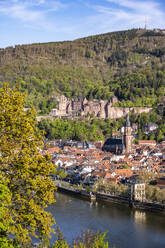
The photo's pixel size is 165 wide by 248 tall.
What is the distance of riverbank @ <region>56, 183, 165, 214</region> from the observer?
22959mm

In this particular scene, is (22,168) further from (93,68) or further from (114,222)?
(93,68)

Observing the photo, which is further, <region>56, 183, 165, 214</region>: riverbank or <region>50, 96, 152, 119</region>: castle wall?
<region>50, 96, 152, 119</region>: castle wall

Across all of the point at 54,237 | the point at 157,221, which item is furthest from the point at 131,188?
the point at 54,237

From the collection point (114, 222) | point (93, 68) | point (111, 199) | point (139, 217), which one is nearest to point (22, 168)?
point (114, 222)

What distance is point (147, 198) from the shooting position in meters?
24.7

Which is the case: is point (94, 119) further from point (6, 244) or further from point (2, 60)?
point (6, 244)

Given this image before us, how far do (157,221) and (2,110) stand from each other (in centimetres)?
1568

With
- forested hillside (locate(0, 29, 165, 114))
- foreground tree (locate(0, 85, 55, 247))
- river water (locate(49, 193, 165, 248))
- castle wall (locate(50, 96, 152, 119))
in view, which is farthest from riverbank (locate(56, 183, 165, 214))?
forested hillside (locate(0, 29, 165, 114))

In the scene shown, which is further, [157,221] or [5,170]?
[157,221]

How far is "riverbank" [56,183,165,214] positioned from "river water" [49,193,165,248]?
562 millimetres

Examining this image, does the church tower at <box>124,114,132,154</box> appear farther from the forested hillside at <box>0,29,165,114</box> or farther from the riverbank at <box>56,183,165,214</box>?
the forested hillside at <box>0,29,165,114</box>

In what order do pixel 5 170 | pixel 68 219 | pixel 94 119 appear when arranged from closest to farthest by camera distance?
pixel 5 170 < pixel 68 219 < pixel 94 119

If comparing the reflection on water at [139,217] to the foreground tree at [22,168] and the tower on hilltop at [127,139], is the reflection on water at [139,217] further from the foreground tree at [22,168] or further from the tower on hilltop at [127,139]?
the tower on hilltop at [127,139]

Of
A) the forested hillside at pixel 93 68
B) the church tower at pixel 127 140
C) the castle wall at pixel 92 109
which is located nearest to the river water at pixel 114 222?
the church tower at pixel 127 140
